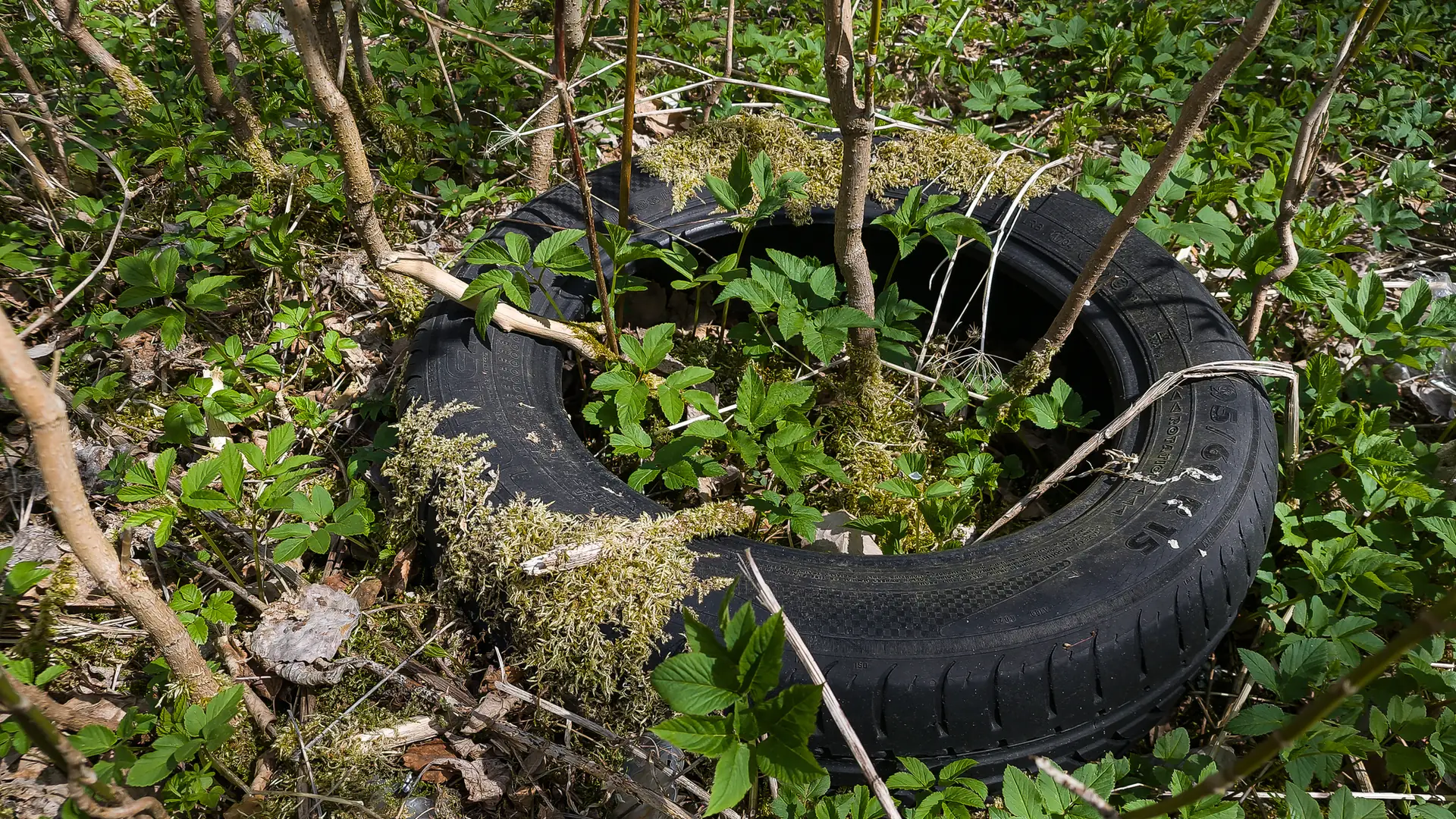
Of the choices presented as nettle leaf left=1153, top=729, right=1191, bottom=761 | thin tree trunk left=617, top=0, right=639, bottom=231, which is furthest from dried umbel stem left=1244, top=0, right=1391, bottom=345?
thin tree trunk left=617, top=0, right=639, bottom=231

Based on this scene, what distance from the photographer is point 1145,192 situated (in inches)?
75.2

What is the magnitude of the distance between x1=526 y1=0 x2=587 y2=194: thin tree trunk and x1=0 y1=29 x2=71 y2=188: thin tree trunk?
5.03 ft

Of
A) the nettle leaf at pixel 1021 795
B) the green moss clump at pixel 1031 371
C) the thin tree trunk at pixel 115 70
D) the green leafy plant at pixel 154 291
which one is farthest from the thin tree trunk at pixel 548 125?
the nettle leaf at pixel 1021 795

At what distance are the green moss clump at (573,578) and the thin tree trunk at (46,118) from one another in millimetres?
2074

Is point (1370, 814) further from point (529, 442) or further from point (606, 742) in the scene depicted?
point (529, 442)

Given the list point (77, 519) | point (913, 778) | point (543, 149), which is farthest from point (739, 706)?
point (543, 149)

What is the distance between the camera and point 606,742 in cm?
175

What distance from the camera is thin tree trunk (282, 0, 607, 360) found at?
6.93 ft

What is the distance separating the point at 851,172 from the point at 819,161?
1.91 ft

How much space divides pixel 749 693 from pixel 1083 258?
175 centimetres

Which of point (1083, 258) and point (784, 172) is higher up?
point (784, 172)

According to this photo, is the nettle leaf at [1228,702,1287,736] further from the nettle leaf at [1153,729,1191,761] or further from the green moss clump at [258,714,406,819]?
the green moss clump at [258,714,406,819]

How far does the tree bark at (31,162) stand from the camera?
2.70m

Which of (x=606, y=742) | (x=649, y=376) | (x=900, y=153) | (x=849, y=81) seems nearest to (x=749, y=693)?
(x=606, y=742)
